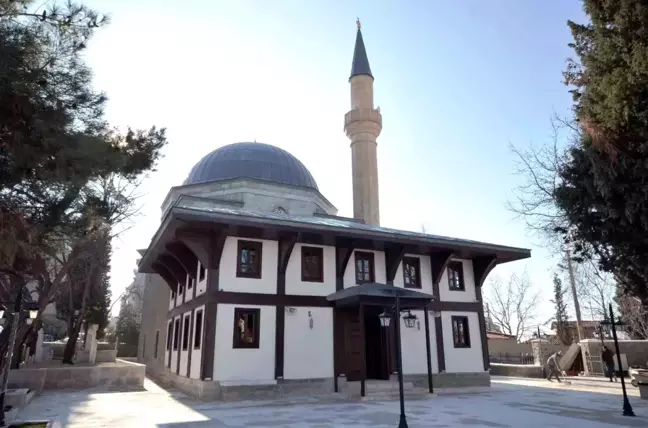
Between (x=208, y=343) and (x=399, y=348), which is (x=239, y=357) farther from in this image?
(x=399, y=348)

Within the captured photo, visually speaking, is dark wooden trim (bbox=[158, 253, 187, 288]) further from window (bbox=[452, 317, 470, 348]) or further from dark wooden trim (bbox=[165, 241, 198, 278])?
window (bbox=[452, 317, 470, 348])

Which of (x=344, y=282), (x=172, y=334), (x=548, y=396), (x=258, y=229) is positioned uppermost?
(x=258, y=229)

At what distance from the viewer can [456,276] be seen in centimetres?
1725

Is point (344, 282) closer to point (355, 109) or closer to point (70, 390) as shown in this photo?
point (70, 390)

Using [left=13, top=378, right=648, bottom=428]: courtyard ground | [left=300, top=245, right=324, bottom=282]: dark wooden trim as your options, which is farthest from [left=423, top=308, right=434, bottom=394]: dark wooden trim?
[left=300, top=245, right=324, bottom=282]: dark wooden trim

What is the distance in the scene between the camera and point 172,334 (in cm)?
1825

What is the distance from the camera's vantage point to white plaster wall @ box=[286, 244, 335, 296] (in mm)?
14066

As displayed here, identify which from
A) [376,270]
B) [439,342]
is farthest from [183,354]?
[439,342]

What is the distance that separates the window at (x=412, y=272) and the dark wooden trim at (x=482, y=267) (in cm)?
270

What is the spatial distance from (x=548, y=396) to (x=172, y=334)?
46.1 feet

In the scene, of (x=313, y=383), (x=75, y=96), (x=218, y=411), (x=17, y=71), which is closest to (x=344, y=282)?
(x=313, y=383)

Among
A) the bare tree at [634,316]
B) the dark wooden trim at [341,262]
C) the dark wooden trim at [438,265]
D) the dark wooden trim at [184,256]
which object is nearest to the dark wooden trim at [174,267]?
the dark wooden trim at [184,256]

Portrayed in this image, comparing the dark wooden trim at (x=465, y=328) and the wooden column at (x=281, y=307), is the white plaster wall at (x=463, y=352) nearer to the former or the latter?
the dark wooden trim at (x=465, y=328)

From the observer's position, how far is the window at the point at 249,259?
13.5m
